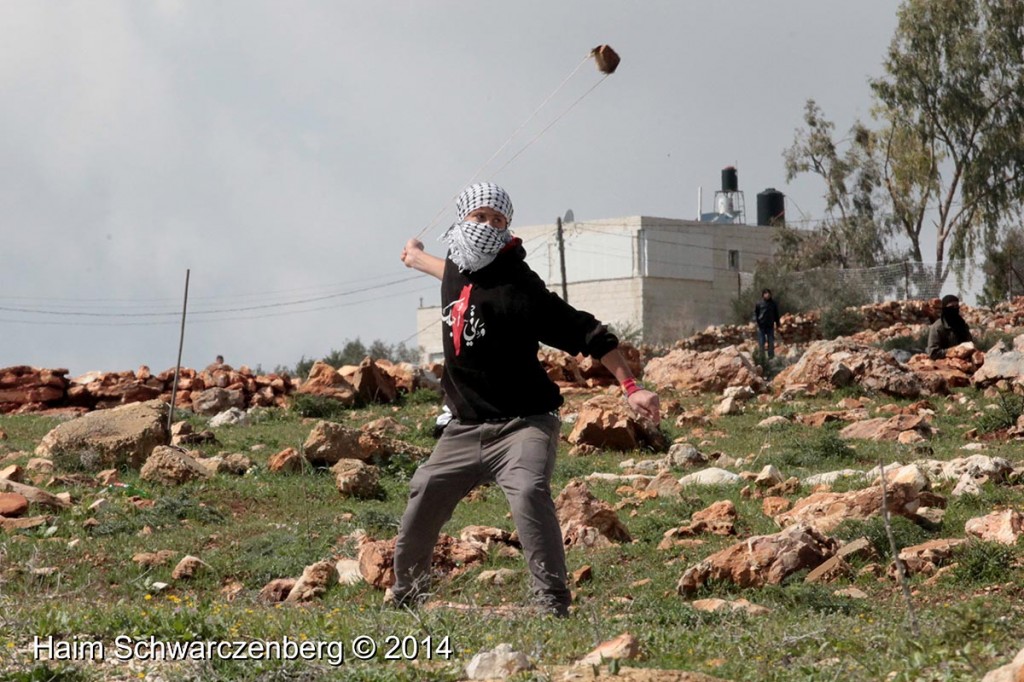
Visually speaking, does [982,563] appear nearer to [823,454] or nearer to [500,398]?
[500,398]

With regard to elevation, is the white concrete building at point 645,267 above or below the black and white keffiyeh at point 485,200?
above

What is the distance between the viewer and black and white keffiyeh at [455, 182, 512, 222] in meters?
6.08

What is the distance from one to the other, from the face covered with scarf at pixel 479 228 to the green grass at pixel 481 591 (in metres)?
1.44

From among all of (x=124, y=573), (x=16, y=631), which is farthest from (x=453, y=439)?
(x=124, y=573)

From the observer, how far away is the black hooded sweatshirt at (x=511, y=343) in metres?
5.81

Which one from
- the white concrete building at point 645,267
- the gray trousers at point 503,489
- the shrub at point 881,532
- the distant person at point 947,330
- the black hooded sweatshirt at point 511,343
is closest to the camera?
the gray trousers at point 503,489

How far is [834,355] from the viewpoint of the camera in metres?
19.7

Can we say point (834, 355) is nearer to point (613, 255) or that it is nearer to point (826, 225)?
point (826, 225)

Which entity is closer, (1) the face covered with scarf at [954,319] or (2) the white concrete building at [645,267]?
(1) the face covered with scarf at [954,319]

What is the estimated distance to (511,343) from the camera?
584 cm

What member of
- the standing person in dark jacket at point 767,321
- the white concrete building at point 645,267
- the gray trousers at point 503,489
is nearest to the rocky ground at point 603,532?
the gray trousers at point 503,489

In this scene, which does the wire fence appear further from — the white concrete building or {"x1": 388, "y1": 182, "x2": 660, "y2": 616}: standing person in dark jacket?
{"x1": 388, "y1": 182, "x2": 660, "y2": 616}: standing person in dark jacket

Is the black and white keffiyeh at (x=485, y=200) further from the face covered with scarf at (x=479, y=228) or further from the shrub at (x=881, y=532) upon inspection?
the shrub at (x=881, y=532)

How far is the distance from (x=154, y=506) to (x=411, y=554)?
16.9ft
